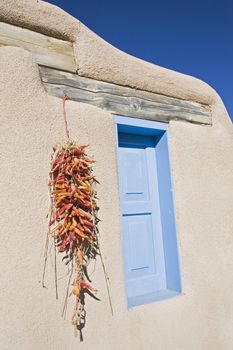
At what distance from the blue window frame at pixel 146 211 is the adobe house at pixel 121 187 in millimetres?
11

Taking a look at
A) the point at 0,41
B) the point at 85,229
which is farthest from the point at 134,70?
the point at 85,229

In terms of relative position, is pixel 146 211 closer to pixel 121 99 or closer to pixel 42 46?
pixel 121 99

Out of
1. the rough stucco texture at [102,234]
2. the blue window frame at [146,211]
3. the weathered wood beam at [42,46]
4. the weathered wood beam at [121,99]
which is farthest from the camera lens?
the blue window frame at [146,211]

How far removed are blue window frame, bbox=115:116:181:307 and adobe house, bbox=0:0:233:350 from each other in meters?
0.01

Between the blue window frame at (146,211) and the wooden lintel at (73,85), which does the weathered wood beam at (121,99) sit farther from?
the blue window frame at (146,211)

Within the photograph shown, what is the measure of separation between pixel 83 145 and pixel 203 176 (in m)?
1.50

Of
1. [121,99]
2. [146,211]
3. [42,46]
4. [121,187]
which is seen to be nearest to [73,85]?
[42,46]

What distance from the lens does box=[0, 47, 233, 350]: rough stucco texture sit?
206 centimetres

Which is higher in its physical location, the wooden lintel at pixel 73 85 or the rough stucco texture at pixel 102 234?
the wooden lintel at pixel 73 85

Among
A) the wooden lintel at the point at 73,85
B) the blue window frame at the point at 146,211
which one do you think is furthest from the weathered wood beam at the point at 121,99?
the blue window frame at the point at 146,211

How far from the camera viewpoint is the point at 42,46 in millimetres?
2484

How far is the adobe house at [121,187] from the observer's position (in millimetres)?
2119

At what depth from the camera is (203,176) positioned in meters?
3.32

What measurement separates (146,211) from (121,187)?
1.28 feet
